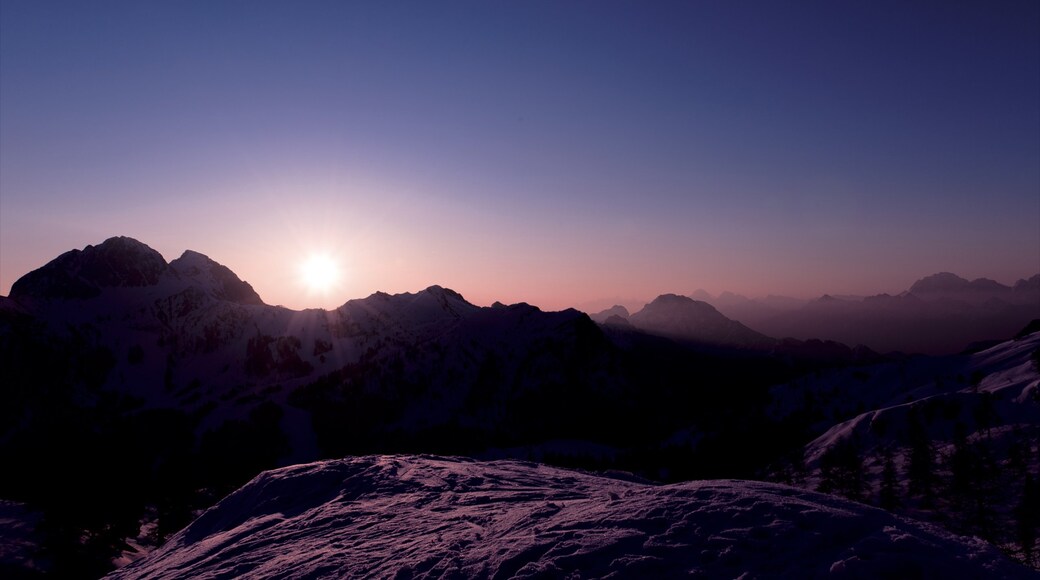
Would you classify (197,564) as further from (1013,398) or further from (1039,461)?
(1013,398)

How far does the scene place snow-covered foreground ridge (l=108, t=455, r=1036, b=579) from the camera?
405 inches

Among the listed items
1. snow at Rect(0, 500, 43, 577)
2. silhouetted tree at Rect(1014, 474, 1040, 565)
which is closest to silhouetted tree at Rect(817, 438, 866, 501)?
silhouetted tree at Rect(1014, 474, 1040, 565)

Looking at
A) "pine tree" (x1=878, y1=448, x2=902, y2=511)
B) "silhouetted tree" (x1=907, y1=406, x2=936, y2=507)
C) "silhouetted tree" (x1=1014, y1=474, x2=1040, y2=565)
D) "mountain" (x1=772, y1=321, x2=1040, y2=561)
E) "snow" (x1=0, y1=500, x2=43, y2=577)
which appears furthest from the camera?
"silhouetted tree" (x1=907, y1=406, x2=936, y2=507)

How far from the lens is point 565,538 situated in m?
13.1

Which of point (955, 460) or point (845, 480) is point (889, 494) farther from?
point (955, 460)

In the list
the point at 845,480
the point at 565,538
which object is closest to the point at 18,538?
the point at 565,538

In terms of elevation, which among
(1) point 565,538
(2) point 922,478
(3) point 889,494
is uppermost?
(1) point 565,538

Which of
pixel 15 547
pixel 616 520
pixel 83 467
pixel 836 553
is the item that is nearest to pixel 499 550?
pixel 616 520

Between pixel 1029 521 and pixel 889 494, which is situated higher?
pixel 1029 521

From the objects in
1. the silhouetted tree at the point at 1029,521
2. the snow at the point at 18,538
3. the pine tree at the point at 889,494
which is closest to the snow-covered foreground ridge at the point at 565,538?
the snow at the point at 18,538

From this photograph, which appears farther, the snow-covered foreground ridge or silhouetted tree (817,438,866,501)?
silhouetted tree (817,438,866,501)

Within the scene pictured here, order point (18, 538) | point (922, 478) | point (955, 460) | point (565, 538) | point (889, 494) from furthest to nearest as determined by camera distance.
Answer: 1. point (955, 460)
2. point (922, 478)
3. point (889, 494)
4. point (18, 538)
5. point (565, 538)

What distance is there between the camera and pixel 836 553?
33.9ft

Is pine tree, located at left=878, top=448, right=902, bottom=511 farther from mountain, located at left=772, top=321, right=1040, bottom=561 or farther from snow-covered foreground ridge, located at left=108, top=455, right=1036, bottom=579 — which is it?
snow-covered foreground ridge, located at left=108, top=455, right=1036, bottom=579
